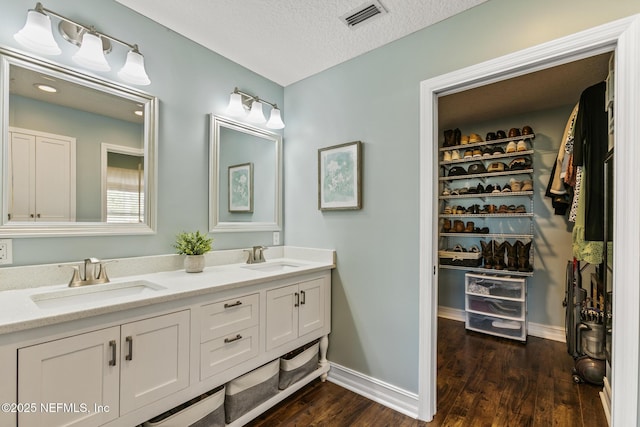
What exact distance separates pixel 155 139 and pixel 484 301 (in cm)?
342

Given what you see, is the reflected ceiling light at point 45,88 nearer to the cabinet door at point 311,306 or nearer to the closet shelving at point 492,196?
the cabinet door at point 311,306

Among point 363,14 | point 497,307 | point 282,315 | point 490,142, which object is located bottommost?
point 497,307

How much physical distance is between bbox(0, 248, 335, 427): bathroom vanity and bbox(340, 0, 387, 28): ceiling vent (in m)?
1.62

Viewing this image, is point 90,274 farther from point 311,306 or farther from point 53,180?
point 311,306

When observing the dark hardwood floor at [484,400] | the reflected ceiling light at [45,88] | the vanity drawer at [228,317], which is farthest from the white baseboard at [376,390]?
the reflected ceiling light at [45,88]

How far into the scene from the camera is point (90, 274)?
155 cm

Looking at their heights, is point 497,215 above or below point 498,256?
above

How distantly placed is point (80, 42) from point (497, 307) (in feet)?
13.1

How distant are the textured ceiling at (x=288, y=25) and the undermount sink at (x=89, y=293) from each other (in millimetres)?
1596

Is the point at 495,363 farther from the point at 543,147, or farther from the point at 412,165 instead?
the point at 543,147

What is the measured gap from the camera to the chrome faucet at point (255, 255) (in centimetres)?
236

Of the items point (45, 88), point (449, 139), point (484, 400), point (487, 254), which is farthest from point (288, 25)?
point (487, 254)

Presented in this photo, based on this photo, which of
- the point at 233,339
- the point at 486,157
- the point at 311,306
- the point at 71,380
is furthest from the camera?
the point at 486,157

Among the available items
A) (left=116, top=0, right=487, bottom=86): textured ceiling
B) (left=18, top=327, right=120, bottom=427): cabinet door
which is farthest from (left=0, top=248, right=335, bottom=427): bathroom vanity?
(left=116, top=0, right=487, bottom=86): textured ceiling
